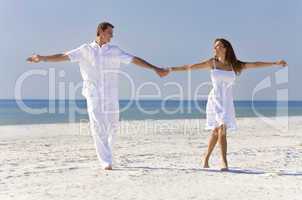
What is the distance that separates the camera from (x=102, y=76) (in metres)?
7.89

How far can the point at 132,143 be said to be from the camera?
44.5 ft

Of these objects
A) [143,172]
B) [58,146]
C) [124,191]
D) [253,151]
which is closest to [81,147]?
[58,146]

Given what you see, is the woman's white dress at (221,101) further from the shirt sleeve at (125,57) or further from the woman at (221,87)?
the shirt sleeve at (125,57)

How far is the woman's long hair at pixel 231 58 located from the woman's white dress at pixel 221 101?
0.36 ft

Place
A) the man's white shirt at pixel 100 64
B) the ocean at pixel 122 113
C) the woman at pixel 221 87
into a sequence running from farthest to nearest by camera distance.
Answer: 1. the ocean at pixel 122 113
2. the woman at pixel 221 87
3. the man's white shirt at pixel 100 64

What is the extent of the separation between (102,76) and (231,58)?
2026 mm

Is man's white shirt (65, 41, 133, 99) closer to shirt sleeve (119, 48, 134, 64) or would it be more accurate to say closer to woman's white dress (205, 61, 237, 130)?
shirt sleeve (119, 48, 134, 64)

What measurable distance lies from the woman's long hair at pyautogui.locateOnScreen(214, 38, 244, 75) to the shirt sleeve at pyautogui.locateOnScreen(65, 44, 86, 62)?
6.83 feet

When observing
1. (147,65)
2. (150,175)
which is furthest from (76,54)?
(150,175)

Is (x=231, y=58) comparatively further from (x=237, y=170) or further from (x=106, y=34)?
(x=106, y=34)

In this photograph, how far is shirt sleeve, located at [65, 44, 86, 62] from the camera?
25.5 ft

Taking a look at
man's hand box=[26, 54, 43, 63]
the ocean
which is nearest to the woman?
man's hand box=[26, 54, 43, 63]

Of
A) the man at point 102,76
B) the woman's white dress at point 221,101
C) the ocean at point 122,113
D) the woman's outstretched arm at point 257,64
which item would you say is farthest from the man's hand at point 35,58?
the ocean at point 122,113

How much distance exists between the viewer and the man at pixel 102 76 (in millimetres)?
7855
